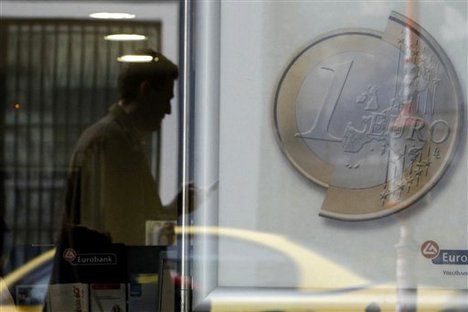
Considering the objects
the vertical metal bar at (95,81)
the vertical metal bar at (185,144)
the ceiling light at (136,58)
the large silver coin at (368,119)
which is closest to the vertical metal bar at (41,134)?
the vertical metal bar at (95,81)

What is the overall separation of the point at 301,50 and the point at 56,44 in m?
0.79

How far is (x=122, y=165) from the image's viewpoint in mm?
3180

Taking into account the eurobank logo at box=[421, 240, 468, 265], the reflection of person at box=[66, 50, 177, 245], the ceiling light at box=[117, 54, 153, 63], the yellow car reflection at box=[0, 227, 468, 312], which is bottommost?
the yellow car reflection at box=[0, 227, 468, 312]

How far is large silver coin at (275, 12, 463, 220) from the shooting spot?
3.00 metres

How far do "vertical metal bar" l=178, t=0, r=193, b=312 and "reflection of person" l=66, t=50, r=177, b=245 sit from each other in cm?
9

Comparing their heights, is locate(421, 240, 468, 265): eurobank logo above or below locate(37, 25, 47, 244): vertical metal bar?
below

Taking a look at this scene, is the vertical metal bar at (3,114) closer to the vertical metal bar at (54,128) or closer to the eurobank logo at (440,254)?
the vertical metal bar at (54,128)

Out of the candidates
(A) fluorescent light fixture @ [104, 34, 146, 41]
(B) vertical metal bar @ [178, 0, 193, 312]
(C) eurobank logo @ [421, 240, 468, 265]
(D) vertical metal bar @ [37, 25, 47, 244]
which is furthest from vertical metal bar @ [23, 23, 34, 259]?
(C) eurobank logo @ [421, 240, 468, 265]

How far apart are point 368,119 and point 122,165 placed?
80cm

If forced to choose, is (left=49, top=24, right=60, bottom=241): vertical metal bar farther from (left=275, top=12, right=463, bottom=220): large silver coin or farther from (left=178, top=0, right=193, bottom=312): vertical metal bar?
(left=275, top=12, right=463, bottom=220): large silver coin

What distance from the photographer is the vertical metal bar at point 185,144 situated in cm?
304

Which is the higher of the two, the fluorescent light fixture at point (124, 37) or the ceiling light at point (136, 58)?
the fluorescent light fixture at point (124, 37)

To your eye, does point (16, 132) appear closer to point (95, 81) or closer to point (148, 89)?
point (95, 81)

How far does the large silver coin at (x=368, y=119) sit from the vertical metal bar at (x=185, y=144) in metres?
0.29
